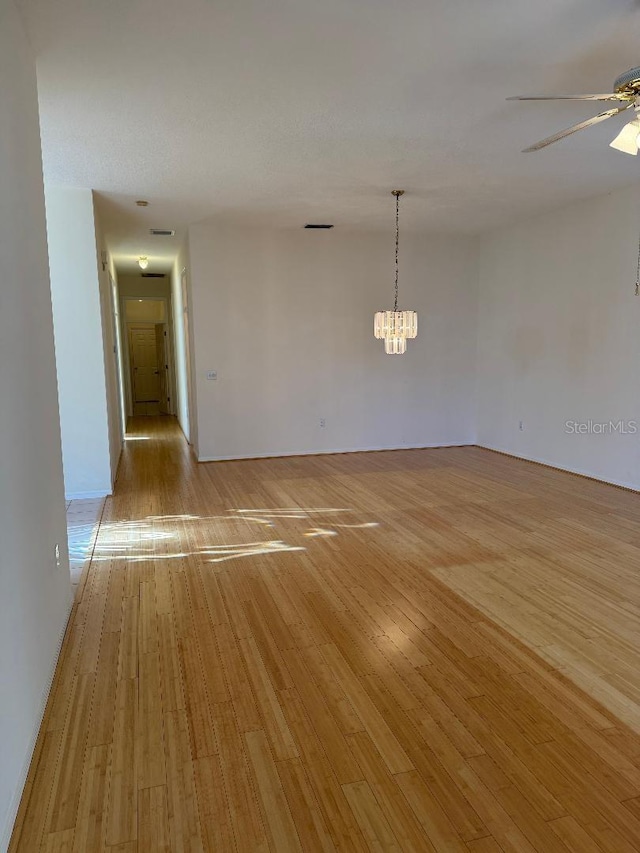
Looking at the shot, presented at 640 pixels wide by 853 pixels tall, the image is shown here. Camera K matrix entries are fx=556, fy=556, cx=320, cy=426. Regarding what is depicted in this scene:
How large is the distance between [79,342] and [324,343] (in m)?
3.00

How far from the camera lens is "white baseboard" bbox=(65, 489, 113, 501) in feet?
17.1

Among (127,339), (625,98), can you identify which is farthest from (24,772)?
(127,339)

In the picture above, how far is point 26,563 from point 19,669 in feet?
1.17

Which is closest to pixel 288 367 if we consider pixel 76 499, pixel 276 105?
pixel 76 499

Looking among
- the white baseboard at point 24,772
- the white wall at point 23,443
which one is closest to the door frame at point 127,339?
the white wall at point 23,443

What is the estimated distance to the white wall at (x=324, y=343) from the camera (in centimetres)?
670

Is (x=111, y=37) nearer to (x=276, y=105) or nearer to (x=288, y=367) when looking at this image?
(x=276, y=105)

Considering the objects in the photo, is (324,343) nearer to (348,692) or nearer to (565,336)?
(565,336)

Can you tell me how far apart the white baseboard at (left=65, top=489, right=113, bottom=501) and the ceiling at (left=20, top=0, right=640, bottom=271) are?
2.75 m

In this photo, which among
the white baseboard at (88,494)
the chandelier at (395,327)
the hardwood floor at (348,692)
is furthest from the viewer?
the chandelier at (395,327)

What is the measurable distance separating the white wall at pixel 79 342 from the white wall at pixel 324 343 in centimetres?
157

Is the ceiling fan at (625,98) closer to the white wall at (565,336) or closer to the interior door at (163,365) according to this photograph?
the white wall at (565,336)

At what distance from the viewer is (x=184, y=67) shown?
9.10ft

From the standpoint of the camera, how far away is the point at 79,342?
204 inches
